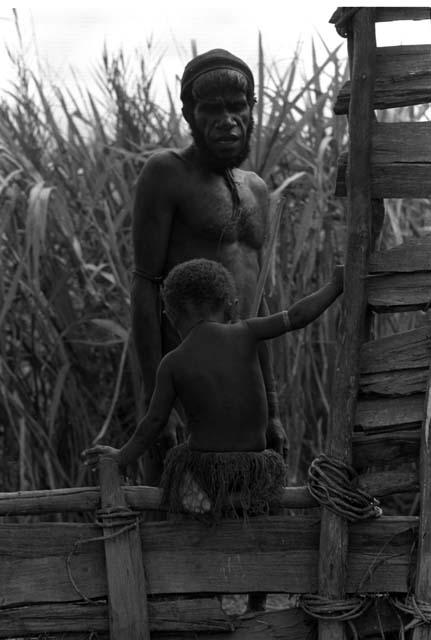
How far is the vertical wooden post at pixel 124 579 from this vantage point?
2689 millimetres

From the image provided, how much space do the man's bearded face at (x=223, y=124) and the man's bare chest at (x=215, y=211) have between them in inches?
3.2

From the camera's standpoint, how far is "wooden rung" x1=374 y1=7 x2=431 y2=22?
8.63 ft

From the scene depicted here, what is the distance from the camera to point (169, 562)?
274 cm

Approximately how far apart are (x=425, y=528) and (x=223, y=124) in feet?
3.73

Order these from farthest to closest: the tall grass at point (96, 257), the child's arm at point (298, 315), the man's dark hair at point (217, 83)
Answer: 1. the tall grass at point (96, 257)
2. the man's dark hair at point (217, 83)
3. the child's arm at point (298, 315)

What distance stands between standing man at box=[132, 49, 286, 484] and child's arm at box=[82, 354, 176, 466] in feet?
1.00

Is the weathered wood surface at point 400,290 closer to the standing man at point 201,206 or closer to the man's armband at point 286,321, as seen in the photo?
the man's armband at point 286,321

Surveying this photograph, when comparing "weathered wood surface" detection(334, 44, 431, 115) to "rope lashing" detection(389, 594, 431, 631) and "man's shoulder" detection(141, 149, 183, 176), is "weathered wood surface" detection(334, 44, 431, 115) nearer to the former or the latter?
"man's shoulder" detection(141, 149, 183, 176)

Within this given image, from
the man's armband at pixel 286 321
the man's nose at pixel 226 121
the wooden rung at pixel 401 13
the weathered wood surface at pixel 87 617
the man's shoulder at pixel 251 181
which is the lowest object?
the weathered wood surface at pixel 87 617

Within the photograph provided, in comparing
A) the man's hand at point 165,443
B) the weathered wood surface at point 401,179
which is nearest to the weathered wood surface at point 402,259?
the weathered wood surface at point 401,179

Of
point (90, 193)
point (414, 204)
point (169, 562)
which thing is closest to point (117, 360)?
point (90, 193)

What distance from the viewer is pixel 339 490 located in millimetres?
2654

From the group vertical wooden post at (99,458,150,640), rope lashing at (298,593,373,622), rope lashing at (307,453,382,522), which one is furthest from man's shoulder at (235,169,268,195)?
rope lashing at (298,593,373,622)

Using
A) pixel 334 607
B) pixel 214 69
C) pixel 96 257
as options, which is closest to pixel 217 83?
pixel 214 69
